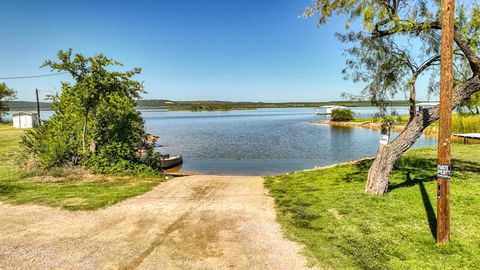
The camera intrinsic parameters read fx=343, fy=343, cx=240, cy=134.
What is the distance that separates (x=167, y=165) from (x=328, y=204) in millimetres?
22815

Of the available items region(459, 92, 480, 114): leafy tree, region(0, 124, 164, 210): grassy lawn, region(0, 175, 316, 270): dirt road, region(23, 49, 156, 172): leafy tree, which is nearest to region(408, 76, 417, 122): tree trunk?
region(459, 92, 480, 114): leafy tree

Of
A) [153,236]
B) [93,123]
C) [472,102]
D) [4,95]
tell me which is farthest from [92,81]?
[4,95]

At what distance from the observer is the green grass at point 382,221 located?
6.75 meters

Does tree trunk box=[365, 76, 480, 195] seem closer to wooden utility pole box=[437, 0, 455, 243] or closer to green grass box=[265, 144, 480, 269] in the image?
green grass box=[265, 144, 480, 269]

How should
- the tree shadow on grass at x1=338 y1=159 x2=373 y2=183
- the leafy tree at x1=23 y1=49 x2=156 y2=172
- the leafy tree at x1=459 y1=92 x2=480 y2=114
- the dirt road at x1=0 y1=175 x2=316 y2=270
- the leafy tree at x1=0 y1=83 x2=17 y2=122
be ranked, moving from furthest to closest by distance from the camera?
the leafy tree at x1=0 y1=83 x2=17 y2=122, the leafy tree at x1=23 y1=49 x2=156 y2=172, the tree shadow on grass at x1=338 y1=159 x2=373 y2=183, the leafy tree at x1=459 y1=92 x2=480 y2=114, the dirt road at x1=0 y1=175 x2=316 y2=270

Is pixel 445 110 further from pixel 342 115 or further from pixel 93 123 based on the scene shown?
pixel 342 115

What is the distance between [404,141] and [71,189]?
12147 millimetres

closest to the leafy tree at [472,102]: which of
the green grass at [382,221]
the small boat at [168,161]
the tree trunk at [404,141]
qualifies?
the green grass at [382,221]

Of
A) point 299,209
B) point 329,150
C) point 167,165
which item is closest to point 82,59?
point 299,209

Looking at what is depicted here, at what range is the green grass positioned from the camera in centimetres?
675

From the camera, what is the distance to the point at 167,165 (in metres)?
31.4

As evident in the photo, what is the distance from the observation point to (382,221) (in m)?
8.73

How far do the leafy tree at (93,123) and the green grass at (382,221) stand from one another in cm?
900

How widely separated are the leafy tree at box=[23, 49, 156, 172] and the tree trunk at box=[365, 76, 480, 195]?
39.5ft
